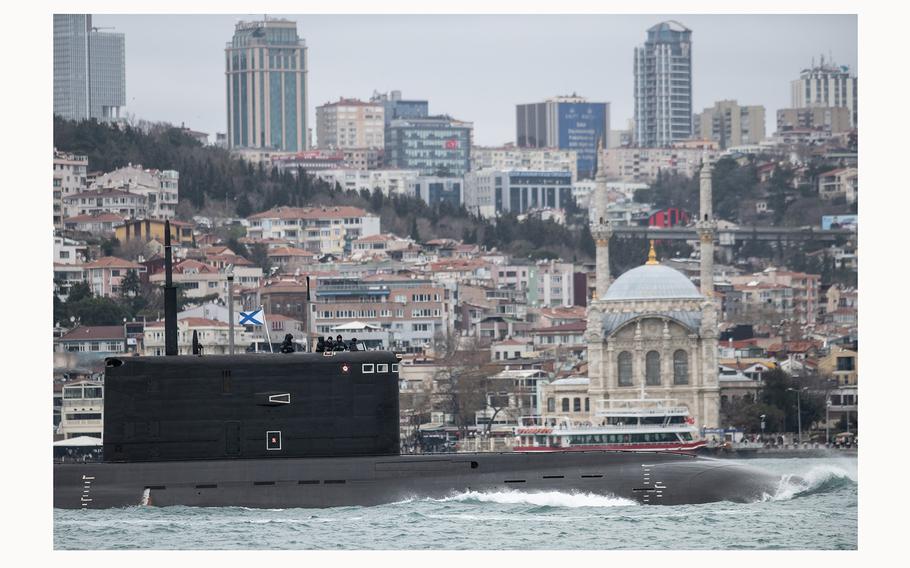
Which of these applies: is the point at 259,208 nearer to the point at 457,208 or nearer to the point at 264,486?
the point at 457,208

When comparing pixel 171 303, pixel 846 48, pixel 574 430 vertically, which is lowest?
pixel 574 430

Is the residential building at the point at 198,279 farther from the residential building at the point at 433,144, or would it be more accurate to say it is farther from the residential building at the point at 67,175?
the residential building at the point at 433,144

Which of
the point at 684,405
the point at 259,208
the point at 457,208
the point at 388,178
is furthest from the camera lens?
the point at 388,178

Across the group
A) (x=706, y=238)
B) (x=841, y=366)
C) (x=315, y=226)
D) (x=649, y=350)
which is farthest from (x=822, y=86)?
(x=649, y=350)

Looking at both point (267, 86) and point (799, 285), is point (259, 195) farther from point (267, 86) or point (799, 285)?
point (799, 285)

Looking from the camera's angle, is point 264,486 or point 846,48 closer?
point 264,486

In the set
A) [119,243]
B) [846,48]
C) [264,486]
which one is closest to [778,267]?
[846,48]
